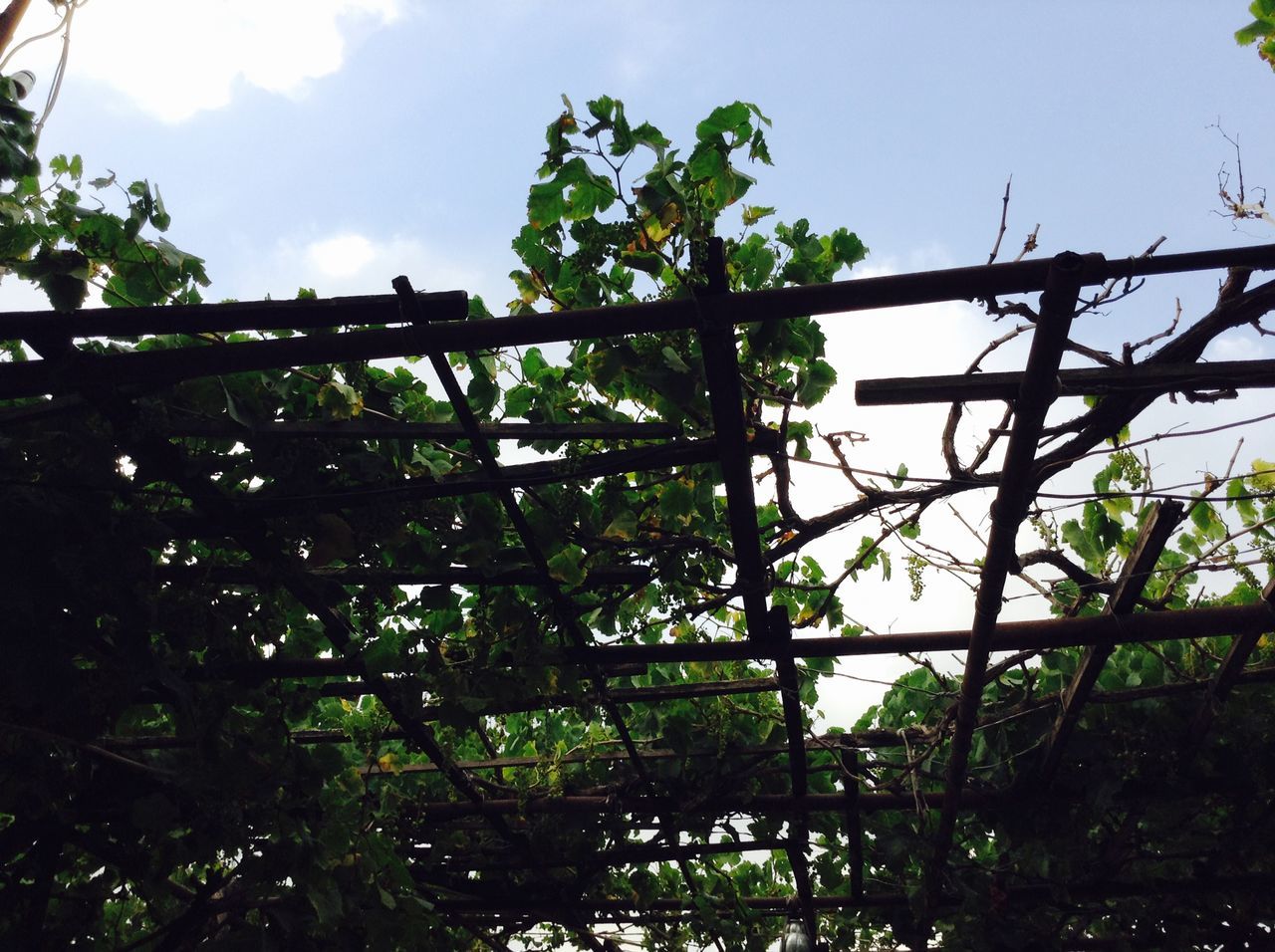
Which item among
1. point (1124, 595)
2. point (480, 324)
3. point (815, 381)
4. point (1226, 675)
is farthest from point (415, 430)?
point (1226, 675)

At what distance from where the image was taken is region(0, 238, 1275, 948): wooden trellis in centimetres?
231

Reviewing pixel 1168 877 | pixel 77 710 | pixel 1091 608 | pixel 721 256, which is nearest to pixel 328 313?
pixel 721 256

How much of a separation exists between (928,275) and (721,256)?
44cm

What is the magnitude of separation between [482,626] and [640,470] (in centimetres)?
91

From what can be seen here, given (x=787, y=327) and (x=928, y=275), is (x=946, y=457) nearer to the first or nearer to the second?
(x=787, y=327)

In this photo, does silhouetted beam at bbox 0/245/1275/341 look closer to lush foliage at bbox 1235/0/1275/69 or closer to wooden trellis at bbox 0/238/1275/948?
wooden trellis at bbox 0/238/1275/948

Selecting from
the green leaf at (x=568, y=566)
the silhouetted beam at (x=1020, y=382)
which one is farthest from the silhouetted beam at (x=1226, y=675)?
the green leaf at (x=568, y=566)

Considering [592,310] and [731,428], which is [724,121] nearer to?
[592,310]

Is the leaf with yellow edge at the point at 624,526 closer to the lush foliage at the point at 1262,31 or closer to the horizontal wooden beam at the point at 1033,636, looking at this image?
the horizontal wooden beam at the point at 1033,636

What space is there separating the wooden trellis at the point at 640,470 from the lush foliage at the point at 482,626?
4 cm

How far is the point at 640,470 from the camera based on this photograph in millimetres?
2871

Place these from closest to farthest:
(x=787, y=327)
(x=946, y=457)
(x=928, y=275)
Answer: (x=928, y=275) → (x=787, y=327) → (x=946, y=457)

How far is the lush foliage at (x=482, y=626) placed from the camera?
109 inches

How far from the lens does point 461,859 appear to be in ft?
16.1
